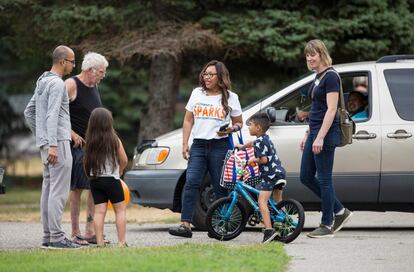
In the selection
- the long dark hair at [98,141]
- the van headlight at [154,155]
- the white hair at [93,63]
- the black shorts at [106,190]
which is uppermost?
the white hair at [93,63]

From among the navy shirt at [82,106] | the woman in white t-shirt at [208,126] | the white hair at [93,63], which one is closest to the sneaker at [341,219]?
the woman in white t-shirt at [208,126]

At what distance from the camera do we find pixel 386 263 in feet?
28.6

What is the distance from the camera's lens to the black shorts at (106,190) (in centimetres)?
978

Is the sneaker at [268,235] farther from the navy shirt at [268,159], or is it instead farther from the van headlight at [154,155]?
the van headlight at [154,155]

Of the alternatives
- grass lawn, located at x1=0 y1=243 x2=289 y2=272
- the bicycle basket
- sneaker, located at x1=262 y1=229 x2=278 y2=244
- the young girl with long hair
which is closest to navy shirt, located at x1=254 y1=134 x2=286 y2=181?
the bicycle basket

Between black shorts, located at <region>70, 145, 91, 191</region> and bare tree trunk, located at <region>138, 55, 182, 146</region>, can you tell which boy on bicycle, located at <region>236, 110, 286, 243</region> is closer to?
black shorts, located at <region>70, 145, 91, 191</region>

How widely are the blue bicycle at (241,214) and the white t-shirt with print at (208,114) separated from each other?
1.03 feet

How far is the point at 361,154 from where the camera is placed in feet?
38.6

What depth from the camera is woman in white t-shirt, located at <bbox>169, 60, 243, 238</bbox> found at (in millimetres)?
10523

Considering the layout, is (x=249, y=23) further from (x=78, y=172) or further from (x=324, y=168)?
Answer: (x=78, y=172)

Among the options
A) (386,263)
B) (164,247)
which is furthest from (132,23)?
(386,263)

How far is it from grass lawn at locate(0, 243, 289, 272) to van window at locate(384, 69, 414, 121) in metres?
2.98

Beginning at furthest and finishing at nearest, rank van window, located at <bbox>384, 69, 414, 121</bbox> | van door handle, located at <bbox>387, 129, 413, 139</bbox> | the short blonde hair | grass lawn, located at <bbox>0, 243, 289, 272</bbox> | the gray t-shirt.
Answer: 1. van window, located at <bbox>384, 69, 414, 121</bbox>
2. van door handle, located at <bbox>387, 129, 413, 139</bbox>
3. the short blonde hair
4. the gray t-shirt
5. grass lawn, located at <bbox>0, 243, 289, 272</bbox>

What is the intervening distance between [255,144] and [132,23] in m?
7.76
